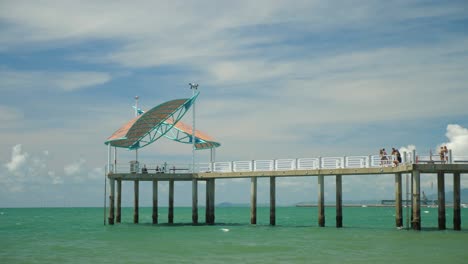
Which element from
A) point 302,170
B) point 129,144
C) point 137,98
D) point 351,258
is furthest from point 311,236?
point 137,98

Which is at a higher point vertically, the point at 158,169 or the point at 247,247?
the point at 158,169

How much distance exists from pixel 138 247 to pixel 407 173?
16.0 metres

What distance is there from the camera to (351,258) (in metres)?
29.7

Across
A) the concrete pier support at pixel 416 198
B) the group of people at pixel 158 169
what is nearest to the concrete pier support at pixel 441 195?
the concrete pier support at pixel 416 198

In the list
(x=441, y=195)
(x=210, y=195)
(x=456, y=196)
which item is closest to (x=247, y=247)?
(x=441, y=195)

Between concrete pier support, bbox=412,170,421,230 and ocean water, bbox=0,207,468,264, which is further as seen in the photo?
concrete pier support, bbox=412,170,421,230

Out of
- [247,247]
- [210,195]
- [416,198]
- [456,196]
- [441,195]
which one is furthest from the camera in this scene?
[210,195]

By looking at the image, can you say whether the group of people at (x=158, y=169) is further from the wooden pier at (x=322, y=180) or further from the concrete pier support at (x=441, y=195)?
the concrete pier support at (x=441, y=195)

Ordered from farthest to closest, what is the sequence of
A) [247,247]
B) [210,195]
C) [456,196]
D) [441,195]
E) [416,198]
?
1. [210,195]
2. [456,196]
3. [441,195]
4. [416,198]
5. [247,247]

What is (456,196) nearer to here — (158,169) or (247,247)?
(247,247)

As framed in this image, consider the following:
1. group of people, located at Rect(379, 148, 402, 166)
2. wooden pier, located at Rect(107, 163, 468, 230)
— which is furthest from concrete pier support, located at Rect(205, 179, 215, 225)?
group of people, located at Rect(379, 148, 402, 166)

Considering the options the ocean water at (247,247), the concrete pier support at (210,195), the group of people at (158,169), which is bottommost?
the ocean water at (247,247)

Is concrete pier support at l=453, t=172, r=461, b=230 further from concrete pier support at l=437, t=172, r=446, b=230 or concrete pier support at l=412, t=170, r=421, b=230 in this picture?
concrete pier support at l=412, t=170, r=421, b=230

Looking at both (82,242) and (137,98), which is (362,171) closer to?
(82,242)
